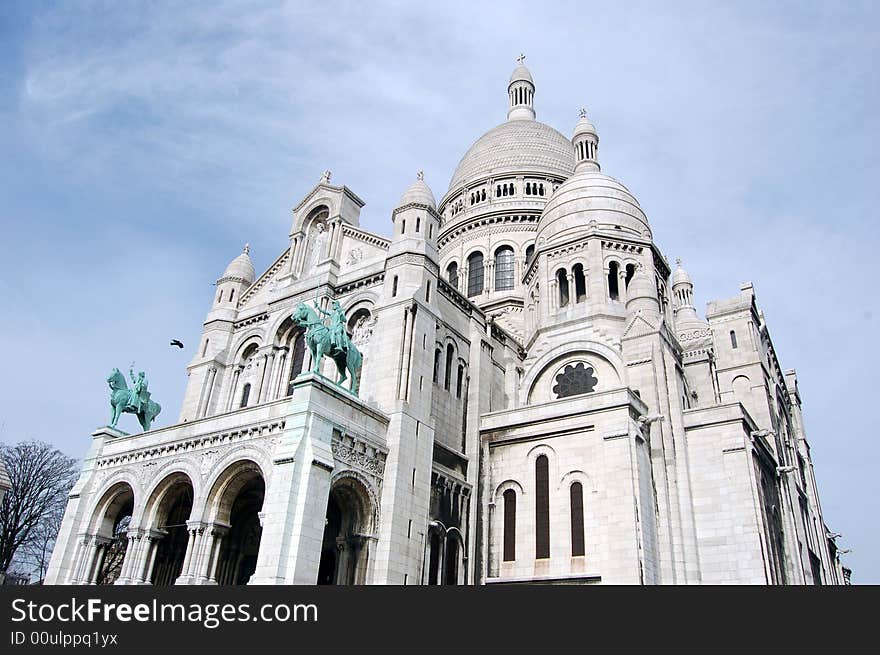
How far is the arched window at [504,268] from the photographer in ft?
166

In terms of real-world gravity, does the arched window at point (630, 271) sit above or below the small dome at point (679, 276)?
below

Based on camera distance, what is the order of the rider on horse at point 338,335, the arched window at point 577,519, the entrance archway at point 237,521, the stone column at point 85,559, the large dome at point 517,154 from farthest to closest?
the large dome at point 517,154
the stone column at point 85,559
the arched window at point 577,519
the rider on horse at point 338,335
the entrance archway at point 237,521

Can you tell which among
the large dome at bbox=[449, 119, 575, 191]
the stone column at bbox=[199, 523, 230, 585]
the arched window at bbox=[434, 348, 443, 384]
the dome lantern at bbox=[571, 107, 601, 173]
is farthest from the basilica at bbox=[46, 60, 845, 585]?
the large dome at bbox=[449, 119, 575, 191]

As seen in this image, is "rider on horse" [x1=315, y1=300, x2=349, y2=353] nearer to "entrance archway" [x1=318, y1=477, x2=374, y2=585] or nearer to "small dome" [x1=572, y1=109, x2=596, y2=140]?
"entrance archway" [x1=318, y1=477, x2=374, y2=585]

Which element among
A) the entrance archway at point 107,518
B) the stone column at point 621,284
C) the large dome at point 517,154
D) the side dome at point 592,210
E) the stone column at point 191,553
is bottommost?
the stone column at point 191,553

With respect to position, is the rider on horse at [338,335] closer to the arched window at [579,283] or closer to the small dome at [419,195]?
the small dome at [419,195]

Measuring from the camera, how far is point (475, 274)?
174ft

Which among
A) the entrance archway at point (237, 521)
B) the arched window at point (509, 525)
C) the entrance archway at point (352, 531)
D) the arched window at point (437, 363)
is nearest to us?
the entrance archway at point (352, 531)

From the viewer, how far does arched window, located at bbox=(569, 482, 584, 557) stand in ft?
87.9

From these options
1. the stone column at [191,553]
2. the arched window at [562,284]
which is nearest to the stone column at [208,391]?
the stone column at [191,553]

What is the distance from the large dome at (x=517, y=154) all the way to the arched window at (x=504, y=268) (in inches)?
345

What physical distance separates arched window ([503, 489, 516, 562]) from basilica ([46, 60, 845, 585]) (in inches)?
4.0

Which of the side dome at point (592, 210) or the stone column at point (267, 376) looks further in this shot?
the side dome at point (592, 210)

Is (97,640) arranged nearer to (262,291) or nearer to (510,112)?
(262,291)
